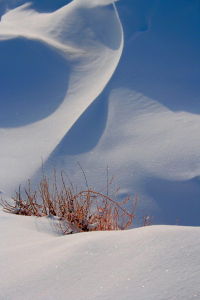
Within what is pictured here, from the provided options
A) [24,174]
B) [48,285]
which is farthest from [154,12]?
[48,285]

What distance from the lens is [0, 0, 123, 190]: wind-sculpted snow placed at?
14.1ft

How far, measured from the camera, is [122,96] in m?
4.59

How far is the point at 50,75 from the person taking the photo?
17.0 ft

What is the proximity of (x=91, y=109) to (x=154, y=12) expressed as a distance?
5.65 ft

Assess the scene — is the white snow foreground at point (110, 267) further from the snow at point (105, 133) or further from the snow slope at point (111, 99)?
the snow slope at point (111, 99)

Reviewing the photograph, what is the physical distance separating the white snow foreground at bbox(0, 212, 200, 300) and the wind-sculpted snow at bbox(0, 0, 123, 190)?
7.41 feet

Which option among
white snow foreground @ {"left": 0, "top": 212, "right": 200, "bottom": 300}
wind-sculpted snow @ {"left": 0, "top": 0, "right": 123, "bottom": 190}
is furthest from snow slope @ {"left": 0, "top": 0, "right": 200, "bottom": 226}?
white snow foreground @ {"left": 0, "top": 212, "right": 200, "bottom": 300}

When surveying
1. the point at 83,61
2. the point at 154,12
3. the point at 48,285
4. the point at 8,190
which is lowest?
the point at 8,190

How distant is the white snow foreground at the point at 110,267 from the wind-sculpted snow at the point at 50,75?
2.26 m

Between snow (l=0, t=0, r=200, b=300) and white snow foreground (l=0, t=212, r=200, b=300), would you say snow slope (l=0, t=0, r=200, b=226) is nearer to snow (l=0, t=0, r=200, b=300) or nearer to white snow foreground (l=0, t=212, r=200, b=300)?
snow (l=0, t=0, r=200, b=300)

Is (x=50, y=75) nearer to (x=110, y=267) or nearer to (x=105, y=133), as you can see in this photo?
(x=105, y=133)

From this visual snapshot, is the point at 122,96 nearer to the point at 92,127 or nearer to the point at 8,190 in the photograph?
the point at 92,127

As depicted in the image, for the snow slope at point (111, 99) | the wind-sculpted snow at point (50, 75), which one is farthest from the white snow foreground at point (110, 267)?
the wind-sculpted snow at point (50, 75)

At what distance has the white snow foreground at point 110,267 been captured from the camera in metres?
1.32
